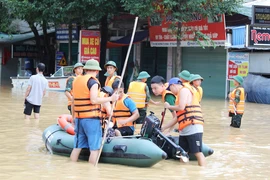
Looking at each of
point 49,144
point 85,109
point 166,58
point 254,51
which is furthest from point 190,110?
point 166,58

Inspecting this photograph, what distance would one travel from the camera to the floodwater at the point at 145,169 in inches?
321

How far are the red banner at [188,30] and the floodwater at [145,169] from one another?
28.3 ft

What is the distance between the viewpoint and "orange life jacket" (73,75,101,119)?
8398 mm

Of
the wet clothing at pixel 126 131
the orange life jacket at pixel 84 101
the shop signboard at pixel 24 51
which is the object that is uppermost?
the shop signboard at pixel 24 51

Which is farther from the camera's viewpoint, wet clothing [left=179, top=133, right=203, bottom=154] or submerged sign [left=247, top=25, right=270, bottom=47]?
submerged sign [left=247, top=25, right=270, bottom=47]

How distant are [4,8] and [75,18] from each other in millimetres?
5723

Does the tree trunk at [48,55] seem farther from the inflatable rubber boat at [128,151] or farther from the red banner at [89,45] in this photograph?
the inflatable rubber boat at [128,151]

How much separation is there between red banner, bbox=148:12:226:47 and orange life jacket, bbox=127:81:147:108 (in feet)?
39.9

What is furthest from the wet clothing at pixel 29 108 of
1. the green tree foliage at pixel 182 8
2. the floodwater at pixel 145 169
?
the green tree foliage at pixel 182 8

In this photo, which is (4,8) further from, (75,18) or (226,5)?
(226,5)

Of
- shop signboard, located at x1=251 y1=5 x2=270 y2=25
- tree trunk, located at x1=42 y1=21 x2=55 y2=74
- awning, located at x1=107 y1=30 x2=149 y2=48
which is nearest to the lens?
shop signboard, located at x1=251 y1=5 x2=270 y2=25

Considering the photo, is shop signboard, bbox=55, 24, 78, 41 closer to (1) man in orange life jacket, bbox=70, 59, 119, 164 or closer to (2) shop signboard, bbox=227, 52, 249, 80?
(2) shop signboard, bbox=227, 52, 249, 80

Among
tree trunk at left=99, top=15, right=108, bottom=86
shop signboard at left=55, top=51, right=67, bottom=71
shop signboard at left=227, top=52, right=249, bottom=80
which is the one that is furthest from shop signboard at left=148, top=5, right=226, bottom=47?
shop signboard at left=55, top=51, right=67, bottom=71

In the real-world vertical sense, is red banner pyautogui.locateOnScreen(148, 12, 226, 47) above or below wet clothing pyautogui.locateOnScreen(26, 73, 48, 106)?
above
